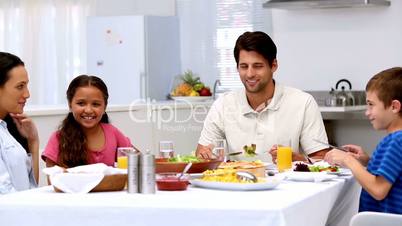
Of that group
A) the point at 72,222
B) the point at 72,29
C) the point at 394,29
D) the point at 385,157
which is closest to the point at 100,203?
the point at 72,222

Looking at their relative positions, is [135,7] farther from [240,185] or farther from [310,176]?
[240,185]

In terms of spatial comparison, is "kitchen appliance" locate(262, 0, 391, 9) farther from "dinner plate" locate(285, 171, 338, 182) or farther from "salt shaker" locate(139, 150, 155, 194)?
"salt shaker" locate(139, 150, 155, 194)

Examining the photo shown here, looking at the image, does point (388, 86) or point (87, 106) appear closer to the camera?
point (388, 86)

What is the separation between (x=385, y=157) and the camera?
2.67 metres

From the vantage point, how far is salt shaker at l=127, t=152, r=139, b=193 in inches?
97.7

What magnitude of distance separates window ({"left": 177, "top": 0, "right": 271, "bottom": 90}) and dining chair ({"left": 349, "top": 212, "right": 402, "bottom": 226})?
4.69m

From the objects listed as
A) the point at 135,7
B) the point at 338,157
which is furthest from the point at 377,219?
the point at 135,7

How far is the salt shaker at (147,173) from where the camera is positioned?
2.48m

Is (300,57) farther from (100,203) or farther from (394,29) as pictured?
(100,203)

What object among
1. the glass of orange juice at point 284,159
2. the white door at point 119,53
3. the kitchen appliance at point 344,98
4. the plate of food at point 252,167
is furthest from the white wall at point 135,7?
the plate of food at point 252,167

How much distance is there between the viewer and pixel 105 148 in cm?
332

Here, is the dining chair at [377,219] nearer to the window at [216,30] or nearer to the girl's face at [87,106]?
the girl's face at [87,106]

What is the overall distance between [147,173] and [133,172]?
5cm

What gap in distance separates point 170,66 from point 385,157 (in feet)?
15.9
